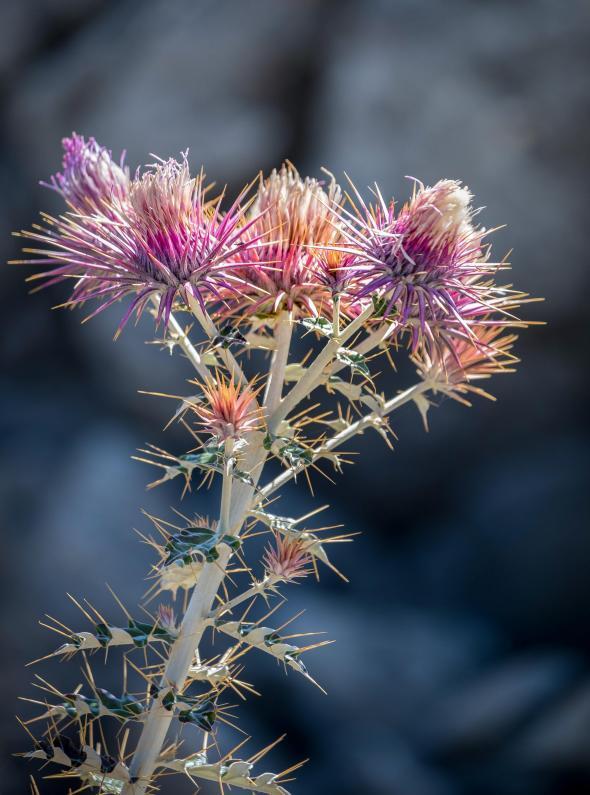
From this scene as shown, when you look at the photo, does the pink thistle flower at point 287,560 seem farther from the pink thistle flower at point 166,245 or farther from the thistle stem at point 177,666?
the pink thistle flower at point 166,245

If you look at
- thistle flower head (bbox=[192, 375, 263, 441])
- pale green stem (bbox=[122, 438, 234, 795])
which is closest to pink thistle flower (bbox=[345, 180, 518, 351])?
thistle flower head (bbox=[192, 375, 263, 441])

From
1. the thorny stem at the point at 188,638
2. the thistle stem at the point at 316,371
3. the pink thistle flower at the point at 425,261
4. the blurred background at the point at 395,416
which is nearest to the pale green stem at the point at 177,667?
the thorny stem at the point at 188,638

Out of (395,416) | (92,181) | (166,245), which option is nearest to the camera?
(166,245)

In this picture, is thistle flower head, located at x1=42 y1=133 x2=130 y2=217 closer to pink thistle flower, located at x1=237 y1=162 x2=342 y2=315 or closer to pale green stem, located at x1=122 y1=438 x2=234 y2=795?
pink thistle flower, located at x1=237 y1=162 x2=342 y2=315

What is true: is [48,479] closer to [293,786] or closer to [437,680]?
[293,786]

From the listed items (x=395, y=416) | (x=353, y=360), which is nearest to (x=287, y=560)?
(x=353, y=360)

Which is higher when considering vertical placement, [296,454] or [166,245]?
[166,245]

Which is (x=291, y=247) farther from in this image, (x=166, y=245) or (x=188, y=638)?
(x=188, y=638)
